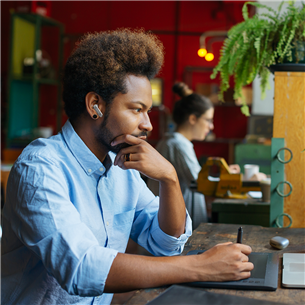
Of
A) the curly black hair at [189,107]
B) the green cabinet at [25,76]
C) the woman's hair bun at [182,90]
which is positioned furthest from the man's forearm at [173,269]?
the green cabinet at [25,76]

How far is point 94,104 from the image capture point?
1.17 metres

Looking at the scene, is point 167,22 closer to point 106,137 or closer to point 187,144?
point 187,144

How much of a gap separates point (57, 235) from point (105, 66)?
52 cm

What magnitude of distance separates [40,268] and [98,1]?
558cm

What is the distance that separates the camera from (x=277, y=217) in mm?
1695

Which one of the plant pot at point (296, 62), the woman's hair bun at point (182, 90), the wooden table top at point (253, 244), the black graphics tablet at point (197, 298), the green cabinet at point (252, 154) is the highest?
the plant pot at point (296, 62)

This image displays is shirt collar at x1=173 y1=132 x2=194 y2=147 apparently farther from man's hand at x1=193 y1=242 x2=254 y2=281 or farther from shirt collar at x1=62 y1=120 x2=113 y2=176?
man's hand at x1=193 y1=242 x2=254 y2=281

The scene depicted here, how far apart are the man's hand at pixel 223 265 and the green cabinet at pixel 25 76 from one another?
4839 mm

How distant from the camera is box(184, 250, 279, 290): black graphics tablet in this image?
0.91 metres

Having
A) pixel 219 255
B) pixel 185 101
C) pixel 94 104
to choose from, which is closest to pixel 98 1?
pixel 185 101

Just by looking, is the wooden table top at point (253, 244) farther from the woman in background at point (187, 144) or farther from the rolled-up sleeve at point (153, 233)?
the woman in background at point (187, 144)

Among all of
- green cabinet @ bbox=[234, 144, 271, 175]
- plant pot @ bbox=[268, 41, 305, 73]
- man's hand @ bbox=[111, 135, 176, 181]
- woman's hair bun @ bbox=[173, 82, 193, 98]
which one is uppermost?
plant pot @ bbox=[268, 41, 305, 73]

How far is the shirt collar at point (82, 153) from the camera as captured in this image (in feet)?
3.77

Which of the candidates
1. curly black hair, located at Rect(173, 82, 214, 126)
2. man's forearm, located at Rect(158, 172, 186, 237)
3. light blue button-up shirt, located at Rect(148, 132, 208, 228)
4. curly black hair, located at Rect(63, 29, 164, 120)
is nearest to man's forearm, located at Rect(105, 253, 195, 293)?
man's forearm, located at Rect(158, 172, 186, 237)
